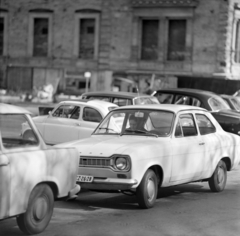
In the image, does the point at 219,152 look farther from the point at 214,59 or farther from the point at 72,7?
the point at 72,7

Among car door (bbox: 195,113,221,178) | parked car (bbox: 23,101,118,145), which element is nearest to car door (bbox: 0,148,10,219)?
car door (bbox: 195,113,221,178)

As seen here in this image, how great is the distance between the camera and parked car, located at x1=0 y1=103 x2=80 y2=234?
7.12 meters

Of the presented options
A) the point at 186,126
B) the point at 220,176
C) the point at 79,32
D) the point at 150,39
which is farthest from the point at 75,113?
the point at 79,32

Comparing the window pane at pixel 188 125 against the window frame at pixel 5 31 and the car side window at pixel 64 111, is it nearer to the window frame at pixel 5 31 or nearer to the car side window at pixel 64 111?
the car side window at pixel 64 111

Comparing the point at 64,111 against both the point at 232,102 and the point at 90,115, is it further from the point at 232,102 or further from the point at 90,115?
the point at 232,102

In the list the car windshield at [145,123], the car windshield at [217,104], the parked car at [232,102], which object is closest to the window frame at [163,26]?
the parked car at [232,102]

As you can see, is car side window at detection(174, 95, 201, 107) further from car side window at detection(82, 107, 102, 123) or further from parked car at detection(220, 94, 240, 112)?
car side window at detection(82, 107, 102, 123)

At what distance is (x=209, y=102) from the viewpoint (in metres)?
19.0

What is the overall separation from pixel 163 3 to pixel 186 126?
27171 millimetres

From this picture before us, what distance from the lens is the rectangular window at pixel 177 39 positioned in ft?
123

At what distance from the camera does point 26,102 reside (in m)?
40.4

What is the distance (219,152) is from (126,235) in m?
4.15

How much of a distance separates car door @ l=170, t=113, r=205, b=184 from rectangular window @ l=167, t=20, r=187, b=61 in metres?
26.8

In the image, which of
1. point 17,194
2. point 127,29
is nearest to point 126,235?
point 17,194
